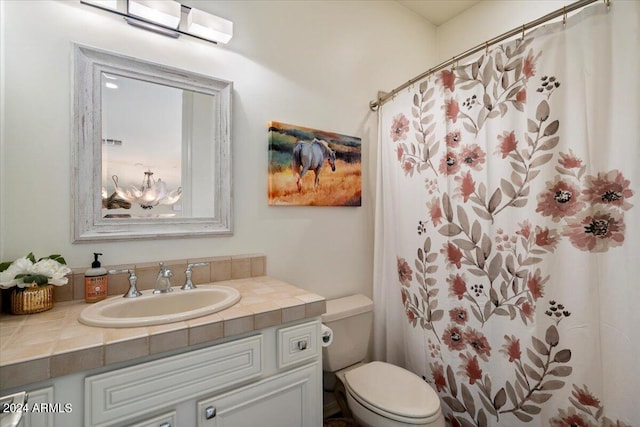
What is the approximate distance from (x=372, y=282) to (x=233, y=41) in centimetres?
171

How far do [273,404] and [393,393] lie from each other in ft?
2.00

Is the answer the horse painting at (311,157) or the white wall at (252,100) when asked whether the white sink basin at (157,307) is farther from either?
the horse painting at (311,157)

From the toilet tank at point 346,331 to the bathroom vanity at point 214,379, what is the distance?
43cm

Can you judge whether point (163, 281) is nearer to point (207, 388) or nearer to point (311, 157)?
point (207, 388)

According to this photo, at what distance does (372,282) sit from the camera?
209cm

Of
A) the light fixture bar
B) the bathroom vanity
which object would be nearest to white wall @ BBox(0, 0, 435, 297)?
the light fixture bar

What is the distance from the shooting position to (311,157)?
5.82ft

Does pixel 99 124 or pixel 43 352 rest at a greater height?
pixel 99 124

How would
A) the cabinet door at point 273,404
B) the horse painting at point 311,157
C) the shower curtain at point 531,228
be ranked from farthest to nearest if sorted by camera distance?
the horse painting at point 311,157 < the shower curtain at point 531,228 < the cabinet door at point 273,404

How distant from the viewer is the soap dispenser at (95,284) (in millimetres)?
1115

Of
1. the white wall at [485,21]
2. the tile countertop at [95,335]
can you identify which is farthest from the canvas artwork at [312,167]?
the white wall at [485,21]

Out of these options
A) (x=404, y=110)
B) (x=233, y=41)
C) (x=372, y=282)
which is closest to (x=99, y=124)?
(x=233, y=41)

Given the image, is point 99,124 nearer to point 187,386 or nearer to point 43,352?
point 43,352

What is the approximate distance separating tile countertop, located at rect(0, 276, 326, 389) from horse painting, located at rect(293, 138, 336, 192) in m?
0.81
